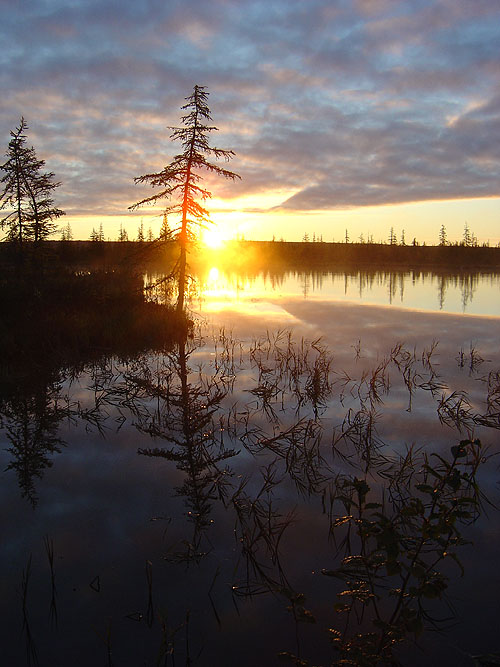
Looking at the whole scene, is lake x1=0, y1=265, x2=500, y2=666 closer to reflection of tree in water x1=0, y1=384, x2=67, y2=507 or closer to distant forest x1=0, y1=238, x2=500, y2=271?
reflection of tree in water x1=0, y1=384, x2=67, y2=507

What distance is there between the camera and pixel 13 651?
3566 millimetres

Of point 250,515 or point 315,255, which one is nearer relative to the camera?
point 250,515

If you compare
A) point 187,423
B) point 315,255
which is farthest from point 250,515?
point 315,255

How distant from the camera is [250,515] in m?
5.47

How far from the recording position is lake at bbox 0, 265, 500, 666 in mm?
3623

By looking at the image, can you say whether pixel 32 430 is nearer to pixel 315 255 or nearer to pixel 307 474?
pixel 307 474

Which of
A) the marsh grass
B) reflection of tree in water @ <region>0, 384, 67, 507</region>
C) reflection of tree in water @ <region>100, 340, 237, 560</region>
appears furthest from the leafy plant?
reflection of tree in water @ <region>0, 384, 67, 507</region>

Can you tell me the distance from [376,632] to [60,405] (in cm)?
799

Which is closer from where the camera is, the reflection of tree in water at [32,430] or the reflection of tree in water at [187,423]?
the reflection of tree in water at [187,423]

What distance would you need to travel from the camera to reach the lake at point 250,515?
11.9 ft

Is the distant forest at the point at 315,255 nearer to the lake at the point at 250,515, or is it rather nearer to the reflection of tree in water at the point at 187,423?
the reflection of tree in water at the point at 187,423

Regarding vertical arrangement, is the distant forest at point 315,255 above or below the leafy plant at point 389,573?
above

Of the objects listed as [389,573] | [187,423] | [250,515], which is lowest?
[250,515]

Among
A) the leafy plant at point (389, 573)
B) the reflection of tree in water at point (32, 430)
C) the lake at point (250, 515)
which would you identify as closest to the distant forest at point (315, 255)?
the reflection of tree in water at point (32, 430)
